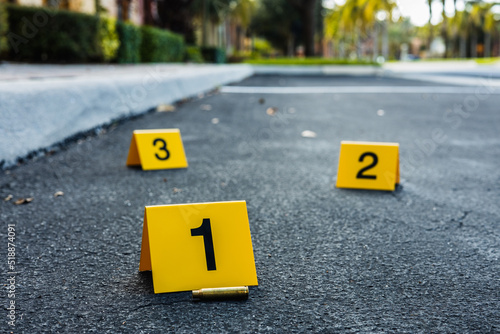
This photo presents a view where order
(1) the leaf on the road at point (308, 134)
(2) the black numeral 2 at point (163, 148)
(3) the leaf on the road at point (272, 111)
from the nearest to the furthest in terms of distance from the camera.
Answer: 1. (2) the black numeral 2 at point (163, 148)
2. (1) the leaf on the road at point (308, 134)
3. (3) the leaf on the road at point (272, 111)

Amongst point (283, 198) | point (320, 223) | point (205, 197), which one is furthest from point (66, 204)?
point (320, 223)

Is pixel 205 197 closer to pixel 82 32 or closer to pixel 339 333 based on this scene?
pixel 339 333

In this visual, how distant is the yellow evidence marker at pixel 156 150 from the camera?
12.0ft

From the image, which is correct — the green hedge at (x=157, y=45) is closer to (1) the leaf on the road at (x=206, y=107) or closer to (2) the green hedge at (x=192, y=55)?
(2) the green hedge at (x=192, y=55)

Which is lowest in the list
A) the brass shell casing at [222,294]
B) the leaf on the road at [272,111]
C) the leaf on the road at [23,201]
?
the brass shell casing at [222,294]

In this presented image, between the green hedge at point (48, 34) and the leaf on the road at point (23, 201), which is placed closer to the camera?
the leaf on the road at point (23, 201)

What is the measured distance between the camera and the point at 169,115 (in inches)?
264

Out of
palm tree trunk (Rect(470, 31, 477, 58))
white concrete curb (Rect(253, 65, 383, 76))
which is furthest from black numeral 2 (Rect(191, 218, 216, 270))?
palm tree trunk (Rect(470, 31, 477, 58))

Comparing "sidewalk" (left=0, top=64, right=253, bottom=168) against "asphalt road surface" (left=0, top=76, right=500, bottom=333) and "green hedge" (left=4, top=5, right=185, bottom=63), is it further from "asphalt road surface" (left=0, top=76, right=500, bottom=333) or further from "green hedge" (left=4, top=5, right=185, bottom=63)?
"green hedge" (left=4, top=5, right=185, bottom=63)

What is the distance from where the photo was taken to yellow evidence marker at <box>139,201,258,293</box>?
5.72 feet

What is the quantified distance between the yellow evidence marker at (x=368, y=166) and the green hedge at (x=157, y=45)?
Result: 47.6ft

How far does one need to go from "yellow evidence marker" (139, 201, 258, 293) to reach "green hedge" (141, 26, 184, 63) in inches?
617

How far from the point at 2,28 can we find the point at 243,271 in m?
8.81

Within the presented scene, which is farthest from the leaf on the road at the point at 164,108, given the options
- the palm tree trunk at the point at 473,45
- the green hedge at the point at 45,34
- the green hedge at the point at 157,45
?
the palm tree trunk at the point at 473,45
